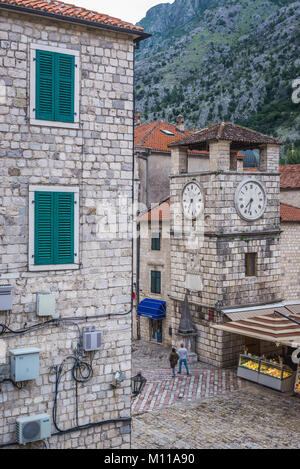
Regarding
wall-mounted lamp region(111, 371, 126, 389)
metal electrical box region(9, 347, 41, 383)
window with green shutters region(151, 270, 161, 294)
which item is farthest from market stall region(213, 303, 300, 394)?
metal electrical box region(9, 347, 41, 383)

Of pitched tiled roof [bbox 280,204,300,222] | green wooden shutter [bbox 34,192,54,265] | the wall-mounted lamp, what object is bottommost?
the wall-mounted lamp

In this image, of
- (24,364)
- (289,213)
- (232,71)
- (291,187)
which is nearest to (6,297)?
(24,364)

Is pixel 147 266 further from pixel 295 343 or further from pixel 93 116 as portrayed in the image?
pixel 93 116

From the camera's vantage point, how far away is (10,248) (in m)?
10.6

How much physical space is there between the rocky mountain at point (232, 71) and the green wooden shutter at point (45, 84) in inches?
2730

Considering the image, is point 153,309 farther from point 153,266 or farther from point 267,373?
point 267,373

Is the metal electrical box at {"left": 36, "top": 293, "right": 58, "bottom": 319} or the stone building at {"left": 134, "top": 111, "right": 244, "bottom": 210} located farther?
the stone building at {"left": 134, "top": 111, "right": 244, "bottom": 210}

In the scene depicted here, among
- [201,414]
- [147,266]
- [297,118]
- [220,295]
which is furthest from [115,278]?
[297,118]

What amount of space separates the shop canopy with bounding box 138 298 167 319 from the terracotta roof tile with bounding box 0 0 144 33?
16.8 m

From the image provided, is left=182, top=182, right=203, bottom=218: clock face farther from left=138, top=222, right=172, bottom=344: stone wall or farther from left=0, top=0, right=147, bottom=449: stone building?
left=0, top=0, right=147, bottom=449: stone building

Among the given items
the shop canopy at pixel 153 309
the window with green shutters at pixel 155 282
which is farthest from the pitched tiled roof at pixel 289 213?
the shop canopy at pixel 153 309

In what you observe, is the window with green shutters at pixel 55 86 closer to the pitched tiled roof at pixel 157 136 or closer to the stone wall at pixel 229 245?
the stone wall at pixel 229 245

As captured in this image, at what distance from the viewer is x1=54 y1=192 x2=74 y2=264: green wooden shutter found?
36.5 feet

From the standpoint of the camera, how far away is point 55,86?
10.9 m
